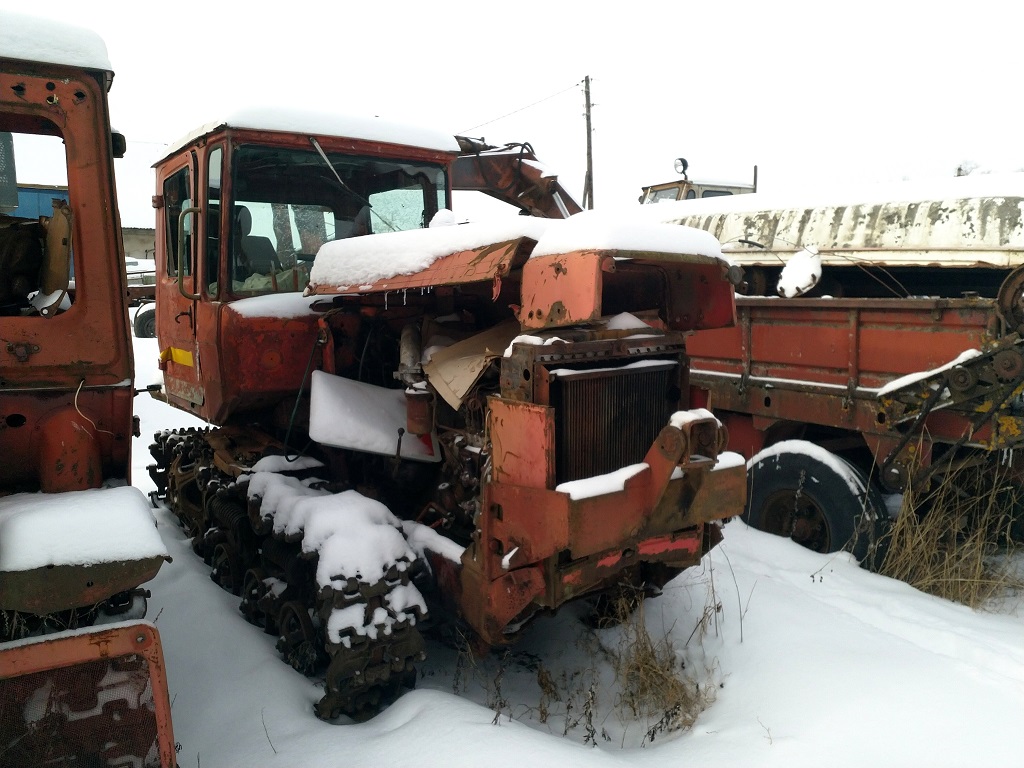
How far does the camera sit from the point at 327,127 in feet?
14.7

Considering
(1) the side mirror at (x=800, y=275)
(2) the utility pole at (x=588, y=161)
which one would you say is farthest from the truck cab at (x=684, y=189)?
(2) the utility pole at (x=588, y=161)

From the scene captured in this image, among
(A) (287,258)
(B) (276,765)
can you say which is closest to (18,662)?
(B) (276,765)

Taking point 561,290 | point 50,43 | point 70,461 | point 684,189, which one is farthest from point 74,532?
point 684,189

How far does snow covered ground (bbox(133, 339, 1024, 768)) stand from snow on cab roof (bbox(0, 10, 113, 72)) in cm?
260

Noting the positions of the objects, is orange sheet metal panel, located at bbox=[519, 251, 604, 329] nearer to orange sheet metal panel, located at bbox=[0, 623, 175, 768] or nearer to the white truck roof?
the white truck roof

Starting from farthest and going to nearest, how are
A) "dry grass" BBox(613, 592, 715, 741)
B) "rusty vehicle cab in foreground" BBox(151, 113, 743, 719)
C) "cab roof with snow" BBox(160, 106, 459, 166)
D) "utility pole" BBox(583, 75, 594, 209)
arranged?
"utility pole" BBox(583, 75, 594, 209), "cab roof with snow" BBox(160, 106, 459, 166), "dry grass" BBox(613, 592, 715, 741), "rusty vehicle cab in foreground" BBox(151, 113, 743, 719)

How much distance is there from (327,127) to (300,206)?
483 millimetres

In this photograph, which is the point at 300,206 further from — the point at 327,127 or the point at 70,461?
the point at 70,461

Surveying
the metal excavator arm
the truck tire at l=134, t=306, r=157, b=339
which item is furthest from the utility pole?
the metal excavator arm

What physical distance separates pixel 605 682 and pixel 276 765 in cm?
156

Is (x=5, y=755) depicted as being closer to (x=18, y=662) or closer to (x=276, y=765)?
(x=18, y=662)

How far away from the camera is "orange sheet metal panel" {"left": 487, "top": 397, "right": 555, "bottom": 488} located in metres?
2.95

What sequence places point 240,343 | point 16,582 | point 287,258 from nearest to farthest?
1. point 16,582
2. point 240,343
3. point 287,258

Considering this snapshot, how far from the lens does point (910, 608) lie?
4.20 m
